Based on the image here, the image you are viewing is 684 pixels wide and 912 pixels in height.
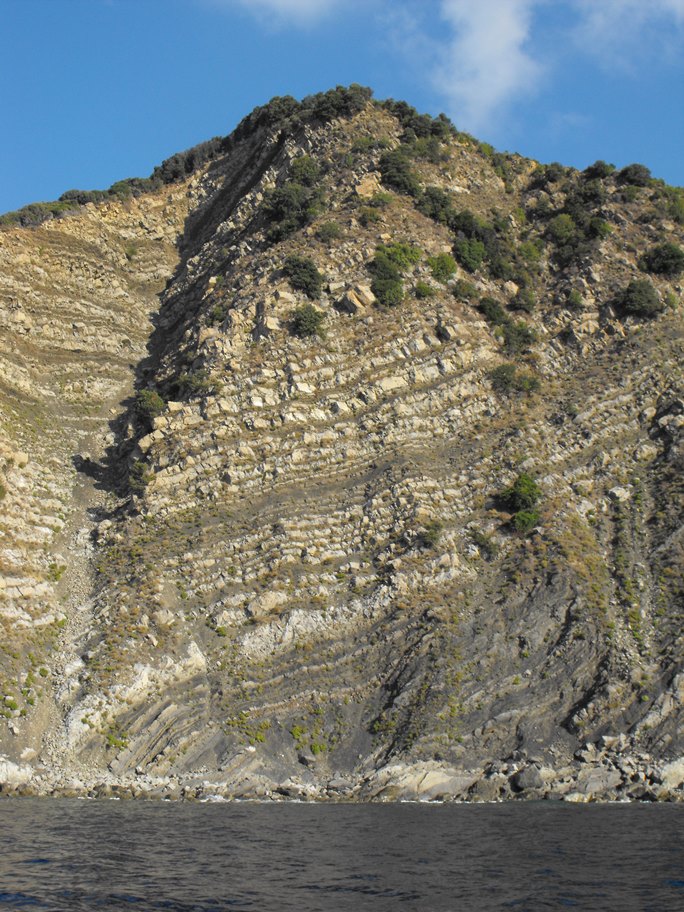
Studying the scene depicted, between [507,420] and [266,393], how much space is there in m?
14.6

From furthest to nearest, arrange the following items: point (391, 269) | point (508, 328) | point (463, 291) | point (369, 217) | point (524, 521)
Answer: point (369, 217) → point (463, 291) → point (508, 328) → point (391, 269) → point (524, 521)

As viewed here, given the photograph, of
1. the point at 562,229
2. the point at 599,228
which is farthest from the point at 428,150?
the point at 599,228

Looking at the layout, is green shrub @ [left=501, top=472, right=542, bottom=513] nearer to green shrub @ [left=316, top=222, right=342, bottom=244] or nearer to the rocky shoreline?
the rocky shoreline

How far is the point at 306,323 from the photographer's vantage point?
181ft

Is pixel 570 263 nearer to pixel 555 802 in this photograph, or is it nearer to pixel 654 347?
pixel 654 347

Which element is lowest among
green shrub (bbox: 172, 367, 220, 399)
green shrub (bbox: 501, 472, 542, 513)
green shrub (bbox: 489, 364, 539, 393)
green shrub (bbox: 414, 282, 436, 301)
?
green shrub (bbox: 501, 472, 542, 513)

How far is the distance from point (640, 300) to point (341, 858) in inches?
1767

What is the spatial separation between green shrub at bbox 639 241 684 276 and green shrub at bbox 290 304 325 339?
2423 cm

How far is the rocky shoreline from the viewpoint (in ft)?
114

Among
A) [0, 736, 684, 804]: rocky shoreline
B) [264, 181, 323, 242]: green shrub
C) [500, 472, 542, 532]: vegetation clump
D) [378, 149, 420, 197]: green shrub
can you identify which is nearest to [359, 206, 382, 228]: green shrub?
[264, 181, 323, 242]: green shrub

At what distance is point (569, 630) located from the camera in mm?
41875

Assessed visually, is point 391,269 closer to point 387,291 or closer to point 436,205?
point 387,291

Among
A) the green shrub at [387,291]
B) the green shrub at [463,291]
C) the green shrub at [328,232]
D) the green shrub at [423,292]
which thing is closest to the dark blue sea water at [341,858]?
the green shrub at [387,291]

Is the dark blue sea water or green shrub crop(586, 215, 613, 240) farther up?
green shrub crop(586, 215, 613, 240)
